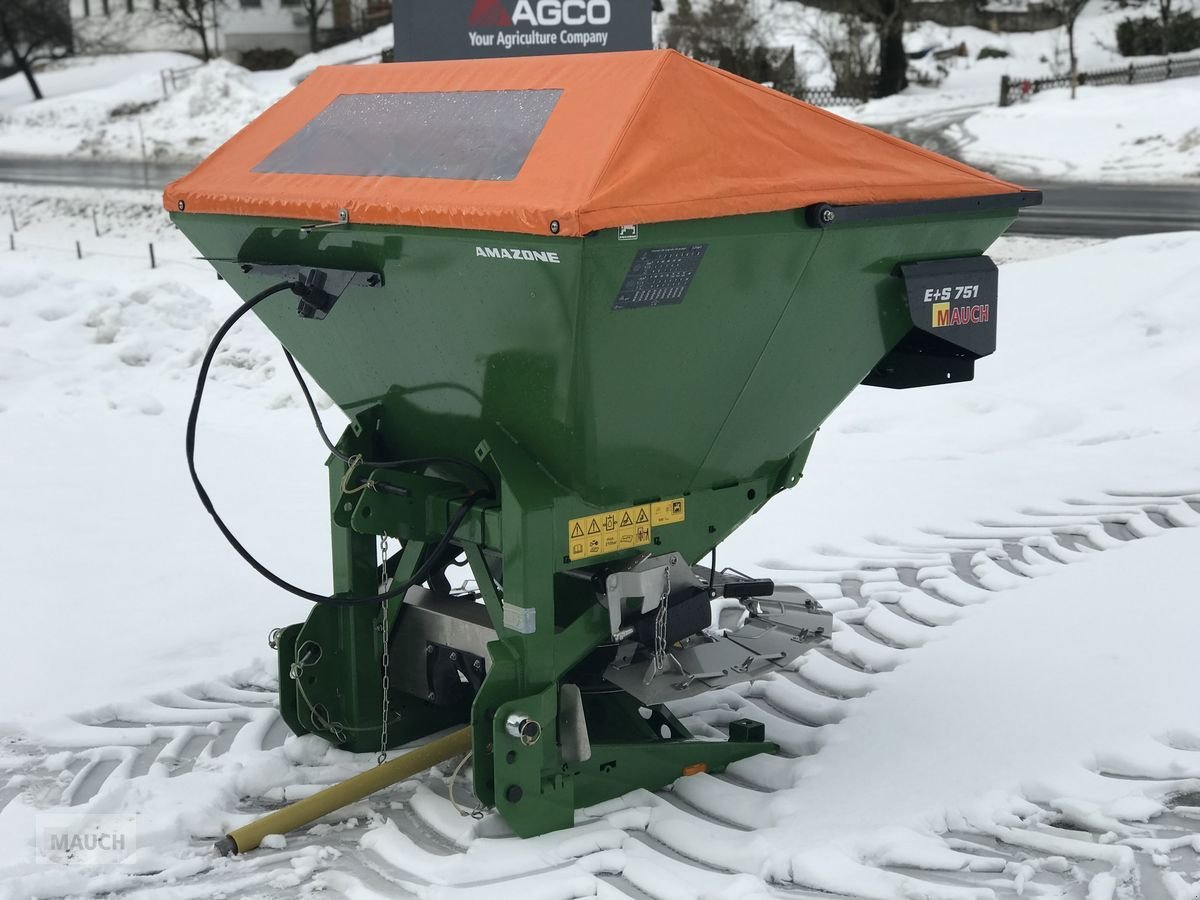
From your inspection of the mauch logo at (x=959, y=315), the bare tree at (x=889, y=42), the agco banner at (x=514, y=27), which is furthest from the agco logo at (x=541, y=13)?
the bare tree at (x=889, y=42)

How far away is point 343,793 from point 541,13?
6.00 m

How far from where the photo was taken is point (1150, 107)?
20.7m

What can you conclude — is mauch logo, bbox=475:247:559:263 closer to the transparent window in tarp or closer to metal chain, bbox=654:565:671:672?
the transparent window in tarp

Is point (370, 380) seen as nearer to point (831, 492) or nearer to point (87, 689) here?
point (87, 689)

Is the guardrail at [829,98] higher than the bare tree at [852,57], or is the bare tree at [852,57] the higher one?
the bare tree at [852,57]

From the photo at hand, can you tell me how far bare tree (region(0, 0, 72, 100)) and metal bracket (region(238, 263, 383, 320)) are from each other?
32.4m

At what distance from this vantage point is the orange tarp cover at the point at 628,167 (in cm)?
352

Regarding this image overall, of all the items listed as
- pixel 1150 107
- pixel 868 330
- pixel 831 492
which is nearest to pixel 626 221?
pixel 868 330

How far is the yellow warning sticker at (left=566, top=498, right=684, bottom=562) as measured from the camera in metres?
4.05

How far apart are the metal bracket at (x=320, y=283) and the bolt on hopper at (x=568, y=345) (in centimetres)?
1

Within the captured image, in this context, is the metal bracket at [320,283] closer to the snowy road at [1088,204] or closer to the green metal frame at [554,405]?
the green metal frame at [554,405]

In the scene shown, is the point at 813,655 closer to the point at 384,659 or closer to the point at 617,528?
the point at 617,528

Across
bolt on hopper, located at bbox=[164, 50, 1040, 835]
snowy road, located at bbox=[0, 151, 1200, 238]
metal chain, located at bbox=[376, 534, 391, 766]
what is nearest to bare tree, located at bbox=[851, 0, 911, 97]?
snowy road, located at bbox=[0, 151, 1200, 238]

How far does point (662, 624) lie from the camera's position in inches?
169
